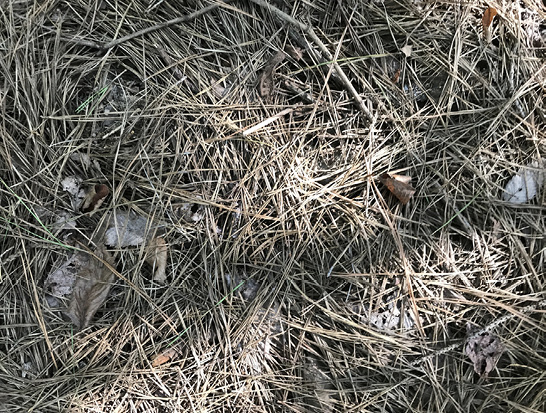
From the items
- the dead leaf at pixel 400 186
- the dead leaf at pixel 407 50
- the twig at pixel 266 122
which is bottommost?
the dead leaf at pixel 400 186

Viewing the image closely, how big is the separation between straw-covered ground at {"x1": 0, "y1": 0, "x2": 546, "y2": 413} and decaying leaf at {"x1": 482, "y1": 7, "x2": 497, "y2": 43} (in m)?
0.02

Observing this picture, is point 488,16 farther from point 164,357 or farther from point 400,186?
point 164,357

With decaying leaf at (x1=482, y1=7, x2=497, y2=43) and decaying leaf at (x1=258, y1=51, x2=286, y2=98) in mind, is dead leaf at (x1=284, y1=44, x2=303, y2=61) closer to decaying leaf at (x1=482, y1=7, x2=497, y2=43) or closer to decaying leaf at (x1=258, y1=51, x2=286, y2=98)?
decaying leaf at (x1=258, y1=51, x2=286, y2=98)

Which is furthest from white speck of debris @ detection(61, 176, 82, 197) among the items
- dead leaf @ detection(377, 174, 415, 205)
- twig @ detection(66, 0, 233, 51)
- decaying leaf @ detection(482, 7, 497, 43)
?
decaying leaf @ detection(482, 7, 497, 43)

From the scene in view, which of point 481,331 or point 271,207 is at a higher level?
point 271,207

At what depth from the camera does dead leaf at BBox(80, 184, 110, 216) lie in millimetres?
1680

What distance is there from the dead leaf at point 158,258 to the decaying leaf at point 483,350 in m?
1.30

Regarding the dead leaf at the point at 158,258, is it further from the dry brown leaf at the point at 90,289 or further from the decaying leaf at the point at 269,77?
the decaying leaf at the point at 269,77

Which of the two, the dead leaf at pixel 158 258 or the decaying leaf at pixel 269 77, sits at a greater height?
the decaying leaf at pixel 269 77

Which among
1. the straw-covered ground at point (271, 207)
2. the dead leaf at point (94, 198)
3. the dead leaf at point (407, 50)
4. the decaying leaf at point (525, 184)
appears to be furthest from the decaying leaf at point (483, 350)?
the dead leaf at point (94, 198)

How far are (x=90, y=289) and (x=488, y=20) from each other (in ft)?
6.72

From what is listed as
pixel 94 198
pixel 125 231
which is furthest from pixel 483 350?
pixel 94 198

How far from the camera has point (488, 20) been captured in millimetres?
1764

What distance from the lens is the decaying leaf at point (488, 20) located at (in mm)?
1757
